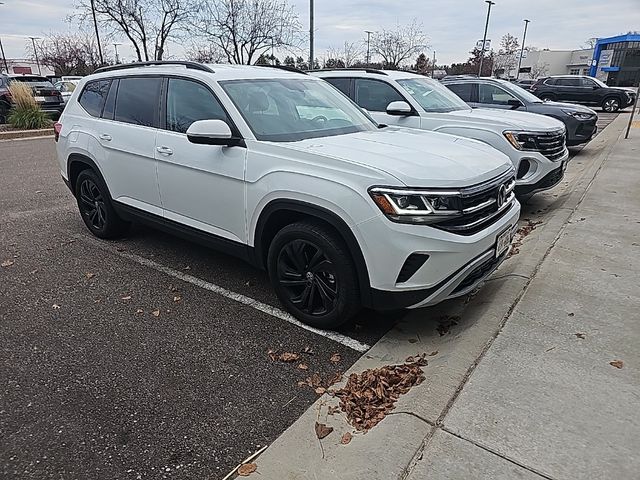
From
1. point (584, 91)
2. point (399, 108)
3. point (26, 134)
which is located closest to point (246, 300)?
point (399, 108)

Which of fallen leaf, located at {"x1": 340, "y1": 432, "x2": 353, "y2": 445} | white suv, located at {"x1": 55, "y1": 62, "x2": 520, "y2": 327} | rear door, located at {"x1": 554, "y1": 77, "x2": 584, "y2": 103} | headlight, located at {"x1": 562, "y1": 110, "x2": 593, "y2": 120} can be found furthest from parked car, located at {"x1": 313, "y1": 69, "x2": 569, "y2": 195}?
rear door, located at {"x1": 554, "y1": 77, "x2": 584, "y2": 103}

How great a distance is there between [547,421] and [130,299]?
3141 mm

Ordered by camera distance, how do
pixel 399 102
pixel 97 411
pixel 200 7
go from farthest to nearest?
1. pixel 200 7
2. pixel 399 102
3. pixel 97 411

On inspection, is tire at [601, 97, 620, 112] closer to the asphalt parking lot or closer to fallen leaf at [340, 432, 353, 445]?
the asphalt parking lot

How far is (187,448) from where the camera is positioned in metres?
2.39

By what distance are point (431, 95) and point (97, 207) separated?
491 cm

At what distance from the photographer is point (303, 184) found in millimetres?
3197

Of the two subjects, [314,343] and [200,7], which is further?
[200,7]

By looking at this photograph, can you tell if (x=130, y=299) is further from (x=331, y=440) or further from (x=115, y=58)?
(x=115, y=58)

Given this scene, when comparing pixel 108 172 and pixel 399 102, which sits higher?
pixel 399 102

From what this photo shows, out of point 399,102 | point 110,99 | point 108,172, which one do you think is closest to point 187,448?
point 108,172

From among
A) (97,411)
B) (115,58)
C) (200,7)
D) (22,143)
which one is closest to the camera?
(97,411)

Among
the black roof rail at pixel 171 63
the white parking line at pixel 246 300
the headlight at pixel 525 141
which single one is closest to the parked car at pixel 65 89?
the black roof rail at pixel 171 63

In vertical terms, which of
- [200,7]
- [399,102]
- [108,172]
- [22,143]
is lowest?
[22,143]
